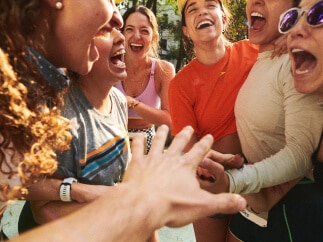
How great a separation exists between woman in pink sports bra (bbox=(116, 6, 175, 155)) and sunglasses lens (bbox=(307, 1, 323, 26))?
203 centimetres

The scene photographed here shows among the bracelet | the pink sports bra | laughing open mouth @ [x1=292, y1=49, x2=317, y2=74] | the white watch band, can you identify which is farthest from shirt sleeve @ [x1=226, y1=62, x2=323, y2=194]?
the pink sports bra

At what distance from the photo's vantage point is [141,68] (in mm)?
3875

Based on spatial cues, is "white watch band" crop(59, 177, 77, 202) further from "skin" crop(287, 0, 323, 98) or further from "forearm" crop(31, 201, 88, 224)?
"skin" crop(287, 0, 323, 98)

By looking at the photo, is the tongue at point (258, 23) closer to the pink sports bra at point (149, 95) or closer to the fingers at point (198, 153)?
the fingers at point (198, 153)

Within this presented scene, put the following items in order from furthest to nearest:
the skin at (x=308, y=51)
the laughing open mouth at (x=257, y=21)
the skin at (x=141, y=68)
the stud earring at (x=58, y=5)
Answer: the skin at (x=141, y=68)
the laughing open mouth at (x=257, y=21)
the skin at (x=308, y=51)
the stud earring at (x=58, y=5)

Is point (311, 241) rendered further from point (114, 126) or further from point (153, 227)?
point (114, 126)

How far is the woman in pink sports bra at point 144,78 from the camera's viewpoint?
3.52 m

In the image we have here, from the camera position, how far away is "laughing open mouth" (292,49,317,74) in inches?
65.0

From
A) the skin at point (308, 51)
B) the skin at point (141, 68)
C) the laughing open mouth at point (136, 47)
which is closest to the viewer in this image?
the skin at point (308, 51)

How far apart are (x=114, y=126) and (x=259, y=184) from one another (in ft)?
2.87

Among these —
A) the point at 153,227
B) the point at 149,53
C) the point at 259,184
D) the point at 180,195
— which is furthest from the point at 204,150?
the point at 149,53

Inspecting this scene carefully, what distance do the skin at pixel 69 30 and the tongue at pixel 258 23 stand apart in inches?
37.4

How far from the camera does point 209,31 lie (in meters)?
2.63

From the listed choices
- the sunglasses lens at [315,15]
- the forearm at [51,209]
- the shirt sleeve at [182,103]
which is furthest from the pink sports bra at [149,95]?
the sunglasses lens at [315,15]
